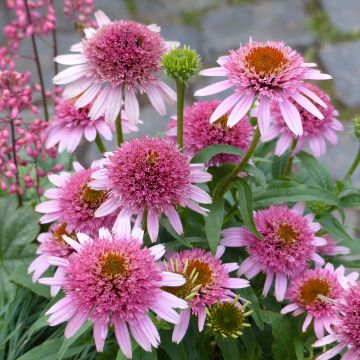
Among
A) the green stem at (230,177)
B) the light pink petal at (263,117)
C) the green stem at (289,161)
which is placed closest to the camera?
the light pink petal at (263,117)

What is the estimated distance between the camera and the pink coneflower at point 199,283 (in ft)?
3.36

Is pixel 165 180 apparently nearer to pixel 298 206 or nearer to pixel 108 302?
pixel 108 302

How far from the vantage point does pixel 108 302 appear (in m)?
0.91

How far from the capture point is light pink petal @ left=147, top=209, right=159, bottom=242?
3.51ft

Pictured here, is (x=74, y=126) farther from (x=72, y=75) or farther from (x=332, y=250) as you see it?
(x=332, y=250)

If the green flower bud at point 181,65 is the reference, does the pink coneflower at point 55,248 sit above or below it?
below

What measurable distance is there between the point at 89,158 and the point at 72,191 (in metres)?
1.33

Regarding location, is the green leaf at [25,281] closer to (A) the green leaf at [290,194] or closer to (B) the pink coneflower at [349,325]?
(A) the green leaf at [290,194]

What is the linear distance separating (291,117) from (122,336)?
1.52 feet

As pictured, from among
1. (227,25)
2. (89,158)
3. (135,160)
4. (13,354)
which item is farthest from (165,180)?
(227,25)

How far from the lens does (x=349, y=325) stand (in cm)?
99

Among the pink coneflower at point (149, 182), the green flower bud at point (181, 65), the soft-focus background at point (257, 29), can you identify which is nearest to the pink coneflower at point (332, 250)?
the pink coneflower at point (149, 182)

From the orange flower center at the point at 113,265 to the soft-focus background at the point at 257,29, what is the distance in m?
1.71

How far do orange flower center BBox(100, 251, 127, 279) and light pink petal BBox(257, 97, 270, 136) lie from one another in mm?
315
